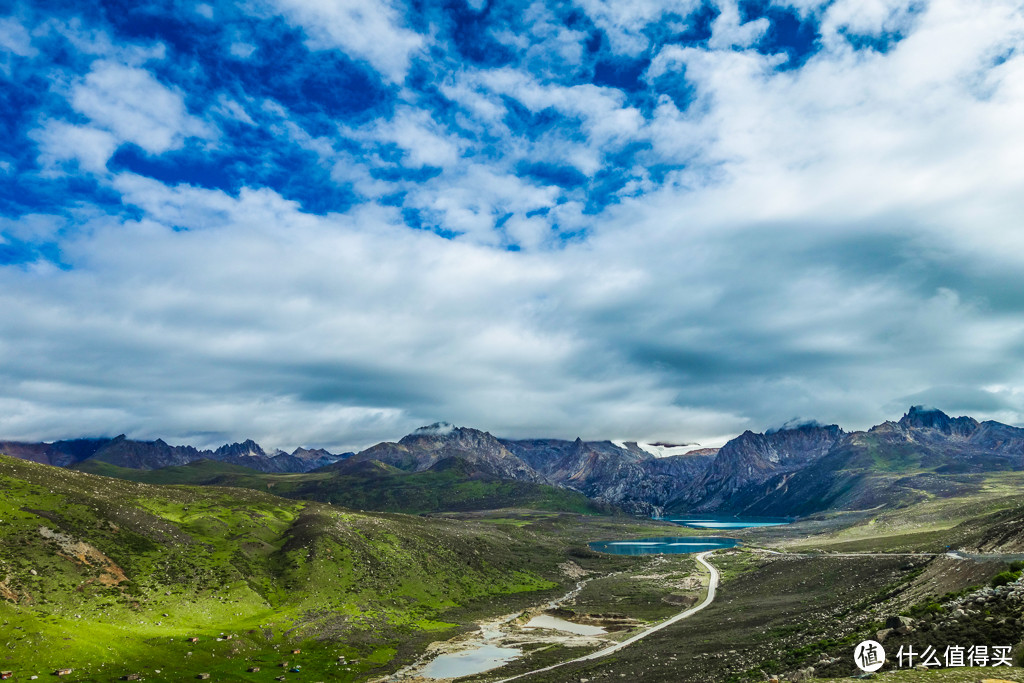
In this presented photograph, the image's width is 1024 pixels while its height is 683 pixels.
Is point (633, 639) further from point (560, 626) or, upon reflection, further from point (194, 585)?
point (194, 585)

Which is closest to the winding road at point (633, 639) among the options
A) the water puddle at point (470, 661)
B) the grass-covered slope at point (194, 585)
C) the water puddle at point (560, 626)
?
the water puddle at point (470, 661)

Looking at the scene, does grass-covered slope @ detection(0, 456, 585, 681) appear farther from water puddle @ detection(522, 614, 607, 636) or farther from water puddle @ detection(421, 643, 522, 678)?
water puddle @ detection(522, 614, 607, 636)

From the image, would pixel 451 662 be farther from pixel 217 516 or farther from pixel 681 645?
pixel 217 516

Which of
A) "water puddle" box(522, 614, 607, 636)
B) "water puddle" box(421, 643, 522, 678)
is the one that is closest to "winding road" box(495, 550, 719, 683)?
"water puddle" box(421, 643, 522, 678)

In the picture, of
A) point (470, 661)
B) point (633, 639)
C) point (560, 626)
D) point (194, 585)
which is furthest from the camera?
point (560, 626)

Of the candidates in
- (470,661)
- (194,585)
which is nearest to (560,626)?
(470,661)

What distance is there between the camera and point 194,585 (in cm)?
12319

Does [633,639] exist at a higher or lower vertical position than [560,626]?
higher

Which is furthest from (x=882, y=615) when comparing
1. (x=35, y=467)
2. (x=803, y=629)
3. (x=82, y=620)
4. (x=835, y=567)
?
(x=35, y=467)

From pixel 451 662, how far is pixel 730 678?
5890cm

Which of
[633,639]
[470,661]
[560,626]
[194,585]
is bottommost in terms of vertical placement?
[560,626]

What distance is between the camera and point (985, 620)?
48562mm

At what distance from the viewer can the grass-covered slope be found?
8878cm

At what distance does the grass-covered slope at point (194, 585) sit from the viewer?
88.8 meters
